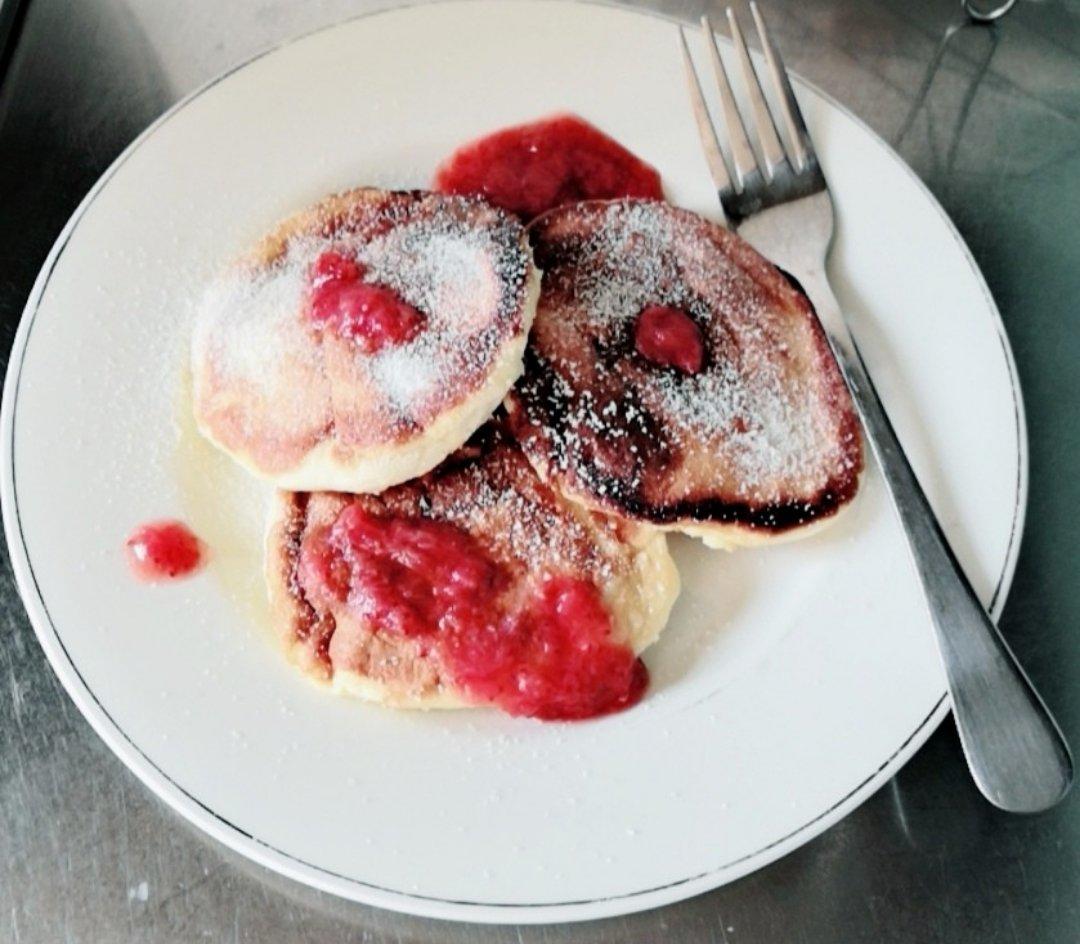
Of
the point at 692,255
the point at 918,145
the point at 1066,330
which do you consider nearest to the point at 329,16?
the point at 692,255

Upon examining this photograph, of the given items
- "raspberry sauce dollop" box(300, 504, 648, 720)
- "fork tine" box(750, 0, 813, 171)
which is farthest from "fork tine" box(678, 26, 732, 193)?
"raspberry sauce dollop" box(300, 504, 648, 720)

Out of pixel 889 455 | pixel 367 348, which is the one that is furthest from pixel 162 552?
pixel 889 455

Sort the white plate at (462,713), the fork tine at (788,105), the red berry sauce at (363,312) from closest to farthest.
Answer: the white plate at (462,713) < the red berry sauce at (363,312) < the fork tine at (788,105)

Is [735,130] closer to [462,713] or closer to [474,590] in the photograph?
[474,590]

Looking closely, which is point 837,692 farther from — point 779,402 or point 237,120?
point 237,120

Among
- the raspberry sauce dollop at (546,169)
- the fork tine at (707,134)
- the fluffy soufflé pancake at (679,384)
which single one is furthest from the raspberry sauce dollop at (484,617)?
the fork tine at (707,134)

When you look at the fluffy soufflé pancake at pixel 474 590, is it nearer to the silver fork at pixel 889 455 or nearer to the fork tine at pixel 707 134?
the silver fork at pixel 889 455
